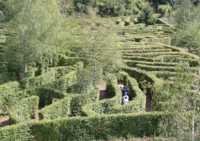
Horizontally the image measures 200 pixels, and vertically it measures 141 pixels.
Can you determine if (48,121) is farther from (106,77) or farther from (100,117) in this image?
(106,77)

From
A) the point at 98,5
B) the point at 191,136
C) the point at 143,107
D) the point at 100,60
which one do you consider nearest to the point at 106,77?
the point at 100,60

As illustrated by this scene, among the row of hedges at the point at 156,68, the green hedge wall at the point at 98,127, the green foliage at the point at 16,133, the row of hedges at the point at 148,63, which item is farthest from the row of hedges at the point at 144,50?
the green foliage at the point at 16,133

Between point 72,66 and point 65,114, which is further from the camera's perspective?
point 72,66

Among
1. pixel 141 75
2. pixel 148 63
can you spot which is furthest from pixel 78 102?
pixel 148 63

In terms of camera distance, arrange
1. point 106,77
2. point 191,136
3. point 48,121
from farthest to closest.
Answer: point 106,77, point 48,121, point 191,136

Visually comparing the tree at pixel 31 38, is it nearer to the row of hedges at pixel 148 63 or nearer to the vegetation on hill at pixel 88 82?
the vegetation on hill at pixel 88 82

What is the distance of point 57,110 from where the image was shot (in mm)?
25469

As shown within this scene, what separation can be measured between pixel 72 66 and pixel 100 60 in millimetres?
3509

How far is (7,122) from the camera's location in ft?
84.5

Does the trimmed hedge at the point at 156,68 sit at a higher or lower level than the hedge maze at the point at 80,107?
higher

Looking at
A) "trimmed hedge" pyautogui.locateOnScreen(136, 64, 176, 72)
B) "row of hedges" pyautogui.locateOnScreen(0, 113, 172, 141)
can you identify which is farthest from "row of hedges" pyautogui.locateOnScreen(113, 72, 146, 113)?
"trimmed hedge" pyautogui.locateOnScreen(136, 64, 176, 72)

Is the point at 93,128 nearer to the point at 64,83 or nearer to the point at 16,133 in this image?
the point at 16,133

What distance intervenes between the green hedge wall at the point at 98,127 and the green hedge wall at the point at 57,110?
7.23 ft

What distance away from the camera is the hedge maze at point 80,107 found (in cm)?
2233
